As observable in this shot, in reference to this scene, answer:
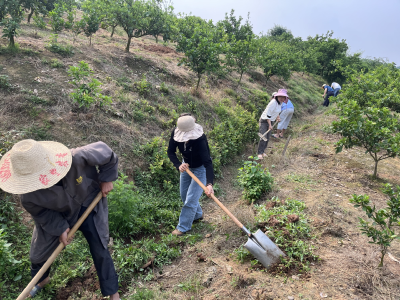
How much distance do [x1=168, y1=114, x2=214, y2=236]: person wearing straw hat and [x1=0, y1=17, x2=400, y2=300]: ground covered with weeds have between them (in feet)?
1.22

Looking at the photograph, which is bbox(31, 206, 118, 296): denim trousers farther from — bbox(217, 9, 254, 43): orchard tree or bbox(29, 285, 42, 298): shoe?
bbox(217, 9, 254, 43): orchard tree

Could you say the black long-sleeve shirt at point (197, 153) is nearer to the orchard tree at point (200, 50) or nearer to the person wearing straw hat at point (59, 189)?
the person wearing straw hat at point (59, 189)

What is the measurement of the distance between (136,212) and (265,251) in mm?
1844

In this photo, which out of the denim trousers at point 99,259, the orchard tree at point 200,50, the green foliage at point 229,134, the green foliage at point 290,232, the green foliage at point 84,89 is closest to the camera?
the denim trousers at point 99,259

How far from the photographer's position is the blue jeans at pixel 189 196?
12.0 ft

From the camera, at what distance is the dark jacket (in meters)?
2.13

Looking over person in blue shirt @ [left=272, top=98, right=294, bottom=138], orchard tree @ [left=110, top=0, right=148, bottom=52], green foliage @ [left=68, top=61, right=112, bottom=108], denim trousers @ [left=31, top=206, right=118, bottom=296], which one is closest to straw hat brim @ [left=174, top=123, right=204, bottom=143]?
denim trousers @ [left=31, top=206, right=118, bottom=296]

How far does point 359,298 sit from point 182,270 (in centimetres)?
190

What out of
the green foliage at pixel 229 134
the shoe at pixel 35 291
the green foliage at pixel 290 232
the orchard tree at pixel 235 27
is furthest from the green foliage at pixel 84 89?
the orchard tree at pixel 235 27

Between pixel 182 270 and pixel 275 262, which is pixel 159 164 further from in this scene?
pixel 275 262

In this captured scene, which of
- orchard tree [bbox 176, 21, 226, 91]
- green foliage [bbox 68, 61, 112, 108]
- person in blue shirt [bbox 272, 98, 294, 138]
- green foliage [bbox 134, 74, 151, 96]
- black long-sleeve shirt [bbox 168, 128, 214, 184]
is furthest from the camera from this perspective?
orchard tree [bbox 176, 21, 226, 91]

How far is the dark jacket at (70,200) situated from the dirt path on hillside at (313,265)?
1077 mm

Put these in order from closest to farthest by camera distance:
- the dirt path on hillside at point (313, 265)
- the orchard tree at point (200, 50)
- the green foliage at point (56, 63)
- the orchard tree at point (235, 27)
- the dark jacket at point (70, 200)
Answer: the dark jacket at point (70, 200) < the dirt path on hillside at point (313, 265) < the green foliage at point (56, 63) < the orchard tree at point (200, 50) < the orchard tree at point (235, 27)

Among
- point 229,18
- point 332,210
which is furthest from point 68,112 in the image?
point 229,18
